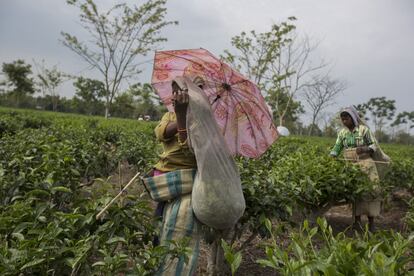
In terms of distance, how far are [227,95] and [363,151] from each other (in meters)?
3.03

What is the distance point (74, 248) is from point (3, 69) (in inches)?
1318

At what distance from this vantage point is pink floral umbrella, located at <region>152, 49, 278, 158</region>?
85.9 inches

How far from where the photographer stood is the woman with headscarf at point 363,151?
460 centimetres

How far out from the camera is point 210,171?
163 cm

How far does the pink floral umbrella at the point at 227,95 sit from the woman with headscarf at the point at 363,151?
106 inches

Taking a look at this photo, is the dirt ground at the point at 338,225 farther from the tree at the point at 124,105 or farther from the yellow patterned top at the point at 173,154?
the tree at the point at 124,105

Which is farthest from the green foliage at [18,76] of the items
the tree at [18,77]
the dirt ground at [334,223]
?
the dirt ground at [334,223]

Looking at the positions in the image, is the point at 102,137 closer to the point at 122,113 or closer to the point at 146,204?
the point at 146,204

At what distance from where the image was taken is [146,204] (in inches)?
71.7

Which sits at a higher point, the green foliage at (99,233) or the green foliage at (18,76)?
the green foliage at (18,76)

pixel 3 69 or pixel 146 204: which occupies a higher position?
pixel 3 69

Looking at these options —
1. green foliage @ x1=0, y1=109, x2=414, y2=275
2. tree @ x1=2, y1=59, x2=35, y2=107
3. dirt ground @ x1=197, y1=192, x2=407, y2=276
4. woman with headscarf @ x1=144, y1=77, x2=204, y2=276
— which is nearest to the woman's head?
dirt ground @ x1=197, y1=192, x2=407, y2=276

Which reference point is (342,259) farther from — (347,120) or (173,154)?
(347,120)

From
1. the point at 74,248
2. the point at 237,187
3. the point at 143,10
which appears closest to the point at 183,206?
the point at 237,187
